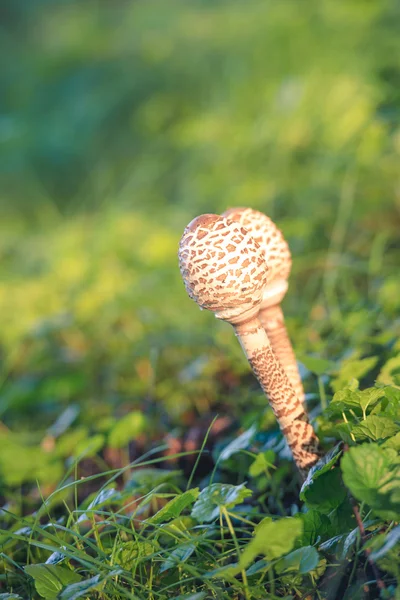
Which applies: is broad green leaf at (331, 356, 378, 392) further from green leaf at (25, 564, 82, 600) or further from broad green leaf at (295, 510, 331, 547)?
green leaf at (25, 564, 82, 600)

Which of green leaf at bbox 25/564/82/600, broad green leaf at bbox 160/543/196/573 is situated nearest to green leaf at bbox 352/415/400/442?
broad green leaf at bbox 160/543/196/573

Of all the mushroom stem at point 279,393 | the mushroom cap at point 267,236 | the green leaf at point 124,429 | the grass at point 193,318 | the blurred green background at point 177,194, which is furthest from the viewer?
the blurred green background at point 177,194

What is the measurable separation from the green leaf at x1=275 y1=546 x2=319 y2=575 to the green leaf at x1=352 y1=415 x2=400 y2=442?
315mm

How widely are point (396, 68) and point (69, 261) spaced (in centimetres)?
269

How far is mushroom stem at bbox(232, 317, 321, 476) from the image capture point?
1.67m

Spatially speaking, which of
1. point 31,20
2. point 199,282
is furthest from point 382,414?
point 31,20

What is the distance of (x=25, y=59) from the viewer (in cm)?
976

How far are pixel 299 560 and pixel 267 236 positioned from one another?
0.92m

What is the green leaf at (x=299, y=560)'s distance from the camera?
52.9 inches

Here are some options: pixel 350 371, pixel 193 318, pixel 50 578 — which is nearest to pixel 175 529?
pixel 50 578

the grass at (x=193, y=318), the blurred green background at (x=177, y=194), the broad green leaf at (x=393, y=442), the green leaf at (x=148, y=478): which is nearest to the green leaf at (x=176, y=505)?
the grass at (x=193, y=318)

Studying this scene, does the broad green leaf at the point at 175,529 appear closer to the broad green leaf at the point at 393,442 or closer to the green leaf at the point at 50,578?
the green leaf at the point at 50,578

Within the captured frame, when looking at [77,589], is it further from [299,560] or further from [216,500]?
[299,560]

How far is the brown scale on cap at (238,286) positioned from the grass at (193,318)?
143mm
